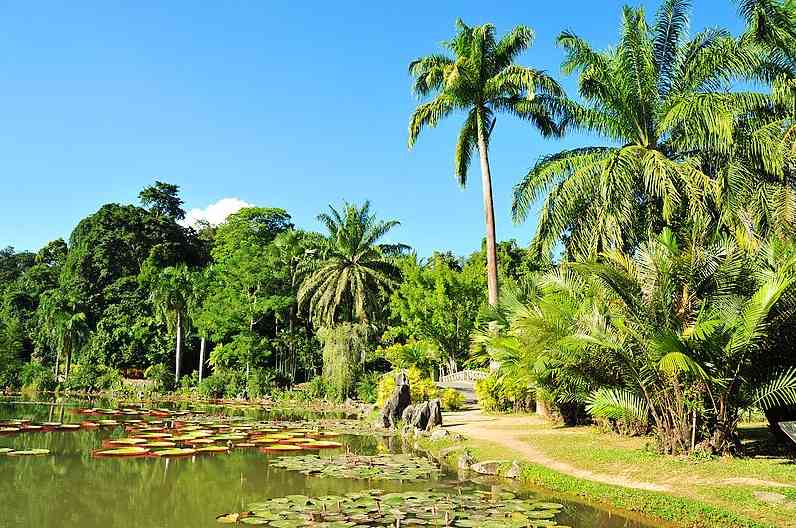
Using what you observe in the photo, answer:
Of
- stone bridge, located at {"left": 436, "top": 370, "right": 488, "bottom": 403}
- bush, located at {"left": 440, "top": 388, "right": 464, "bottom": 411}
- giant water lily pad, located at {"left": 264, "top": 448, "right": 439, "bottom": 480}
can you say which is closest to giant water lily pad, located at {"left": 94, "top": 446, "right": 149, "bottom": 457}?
giant water lily pad, located at {"left": 264, "top": 448, "right": 439, "bottom": 480}

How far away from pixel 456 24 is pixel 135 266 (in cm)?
3671

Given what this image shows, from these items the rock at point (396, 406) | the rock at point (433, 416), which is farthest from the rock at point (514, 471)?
the rock at point (396, 406)

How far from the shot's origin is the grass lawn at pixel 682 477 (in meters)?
7.33

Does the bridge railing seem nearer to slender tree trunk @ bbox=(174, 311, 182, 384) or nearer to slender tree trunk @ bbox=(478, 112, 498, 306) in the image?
slender tree trunk @ bbox=(478, 112, 498, 306)

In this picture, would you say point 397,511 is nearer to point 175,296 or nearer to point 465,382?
point 465,382

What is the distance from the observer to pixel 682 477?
895cm

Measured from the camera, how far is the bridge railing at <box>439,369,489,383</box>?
87.7ft

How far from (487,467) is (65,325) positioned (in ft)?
118

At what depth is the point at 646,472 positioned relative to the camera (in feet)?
31.0

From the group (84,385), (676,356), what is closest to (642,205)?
(676,356)

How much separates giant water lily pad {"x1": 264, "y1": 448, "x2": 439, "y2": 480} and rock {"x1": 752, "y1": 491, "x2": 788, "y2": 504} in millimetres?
5058

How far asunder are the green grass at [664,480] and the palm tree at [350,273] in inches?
791

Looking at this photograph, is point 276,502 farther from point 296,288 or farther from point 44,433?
point 296,288

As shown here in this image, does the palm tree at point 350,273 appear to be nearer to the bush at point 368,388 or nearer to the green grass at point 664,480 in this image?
the bush at point 368,388
